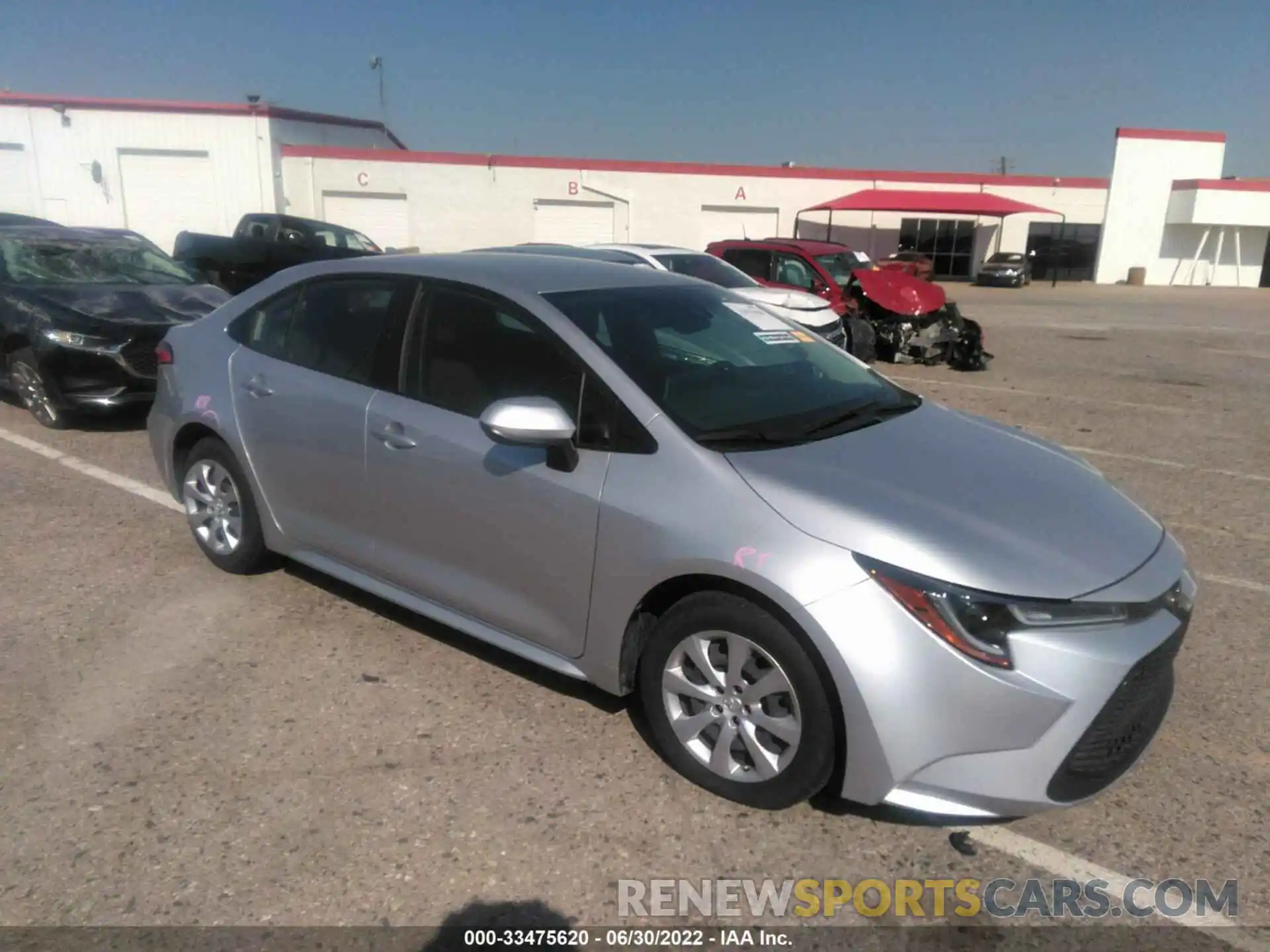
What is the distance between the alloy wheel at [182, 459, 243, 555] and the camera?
4543mm

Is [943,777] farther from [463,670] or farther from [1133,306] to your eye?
[1133,306]

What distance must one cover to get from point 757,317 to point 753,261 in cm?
1015

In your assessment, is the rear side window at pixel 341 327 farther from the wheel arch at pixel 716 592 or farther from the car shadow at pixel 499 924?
the car shadow at pixel 499 924

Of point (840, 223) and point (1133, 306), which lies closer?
point (1133, 306)

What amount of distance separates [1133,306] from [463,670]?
2711cm

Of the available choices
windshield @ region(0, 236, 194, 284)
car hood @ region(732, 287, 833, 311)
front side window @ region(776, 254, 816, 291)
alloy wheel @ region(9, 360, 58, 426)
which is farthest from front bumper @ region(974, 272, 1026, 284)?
alloy wheel @ region(9, 360, 58, 426)

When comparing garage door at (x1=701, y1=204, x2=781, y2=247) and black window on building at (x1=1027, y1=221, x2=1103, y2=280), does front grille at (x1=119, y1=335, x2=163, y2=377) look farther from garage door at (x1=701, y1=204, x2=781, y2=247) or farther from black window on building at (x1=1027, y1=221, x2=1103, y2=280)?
black window on building at (x1=1027, y1=221, x2=1103, y2=280)

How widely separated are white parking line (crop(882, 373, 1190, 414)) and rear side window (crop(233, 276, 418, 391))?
21.2ft

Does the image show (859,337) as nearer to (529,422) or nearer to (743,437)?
(743,437)

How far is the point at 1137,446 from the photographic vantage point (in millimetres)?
8039

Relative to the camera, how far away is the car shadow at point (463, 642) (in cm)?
365

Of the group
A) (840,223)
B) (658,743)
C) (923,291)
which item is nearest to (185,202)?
(840,223)

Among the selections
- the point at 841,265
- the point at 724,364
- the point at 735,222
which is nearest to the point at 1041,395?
the point at 841,265

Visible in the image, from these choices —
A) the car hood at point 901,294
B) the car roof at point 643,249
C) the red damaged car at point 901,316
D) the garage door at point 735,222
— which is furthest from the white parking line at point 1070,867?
the garage door at point 735,222
